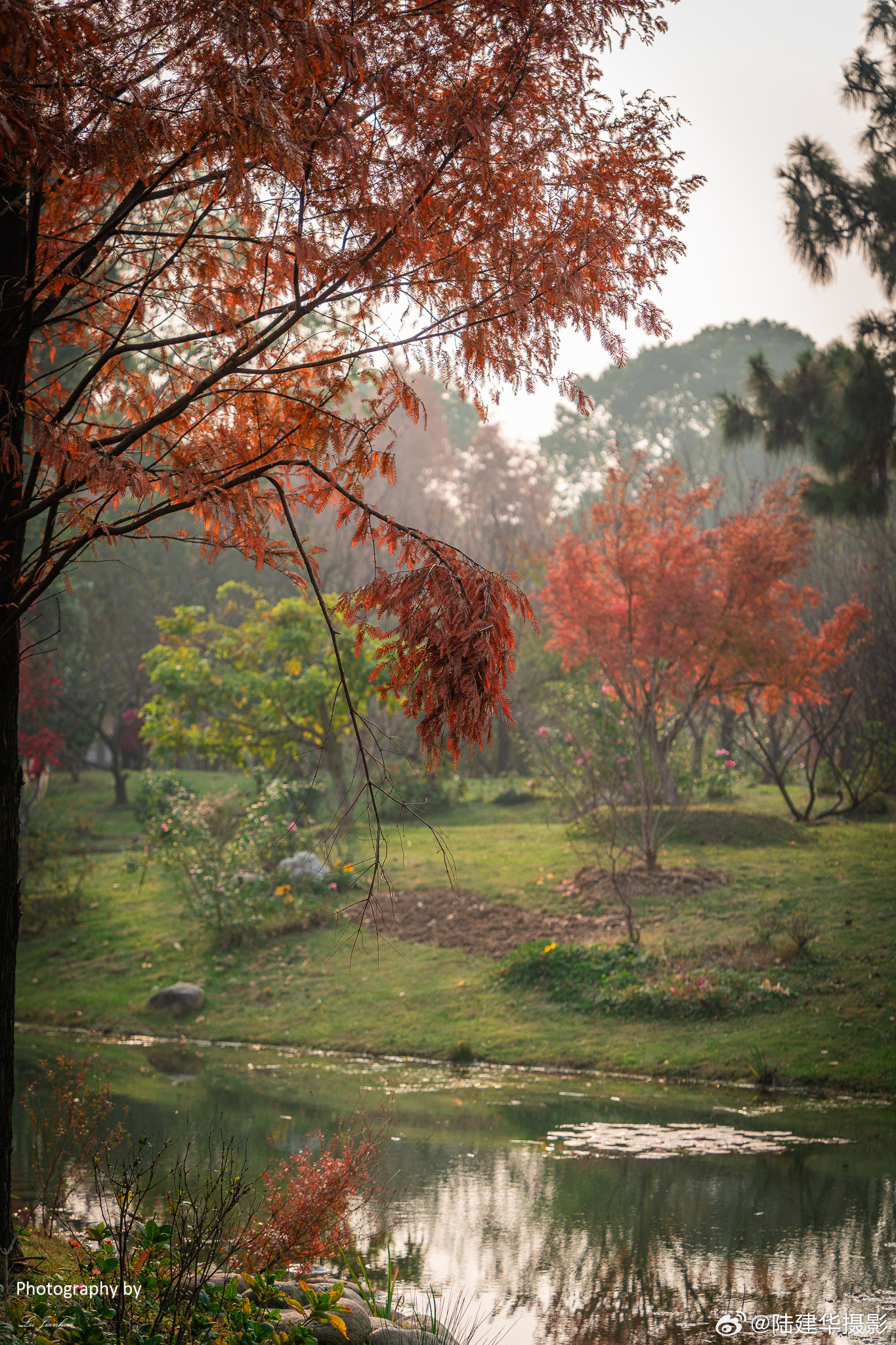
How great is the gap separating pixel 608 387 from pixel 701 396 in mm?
4010

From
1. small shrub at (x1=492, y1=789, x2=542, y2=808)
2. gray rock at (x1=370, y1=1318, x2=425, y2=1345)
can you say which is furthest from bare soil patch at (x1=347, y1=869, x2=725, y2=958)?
gray rock at (x1=370, y1=1318, x2=425, y2=1345)

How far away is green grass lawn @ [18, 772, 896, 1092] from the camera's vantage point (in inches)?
372

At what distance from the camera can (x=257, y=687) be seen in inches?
599

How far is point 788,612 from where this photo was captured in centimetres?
1372

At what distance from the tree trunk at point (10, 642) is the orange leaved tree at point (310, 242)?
1 cm

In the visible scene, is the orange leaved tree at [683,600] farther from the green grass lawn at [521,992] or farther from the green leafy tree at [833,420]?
the green grass lawn at [521,992]

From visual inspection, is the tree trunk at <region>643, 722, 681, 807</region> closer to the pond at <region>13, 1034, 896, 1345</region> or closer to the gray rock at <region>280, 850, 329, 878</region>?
the gray rock at <region>280, 850, 329, 878</region>

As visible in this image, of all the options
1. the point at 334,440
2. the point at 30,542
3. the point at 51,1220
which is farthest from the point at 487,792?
the point at 334,440

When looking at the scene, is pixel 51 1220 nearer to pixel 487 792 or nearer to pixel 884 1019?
pixel 884 1019

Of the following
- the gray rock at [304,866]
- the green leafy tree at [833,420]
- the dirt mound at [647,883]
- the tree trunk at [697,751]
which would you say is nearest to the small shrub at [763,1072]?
the dirt mound at [647,883]

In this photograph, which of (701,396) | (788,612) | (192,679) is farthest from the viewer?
(701,396)

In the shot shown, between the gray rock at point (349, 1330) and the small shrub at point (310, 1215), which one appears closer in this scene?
the gray rock at point (349, 1330)

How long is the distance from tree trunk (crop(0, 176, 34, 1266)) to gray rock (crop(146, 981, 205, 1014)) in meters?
7.60

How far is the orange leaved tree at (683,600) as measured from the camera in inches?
520
